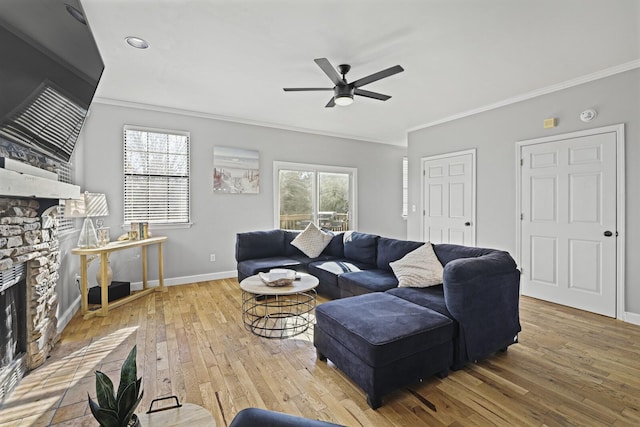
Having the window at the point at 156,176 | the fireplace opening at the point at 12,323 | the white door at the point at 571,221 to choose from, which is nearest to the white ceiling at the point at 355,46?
the window at the point at 156,176

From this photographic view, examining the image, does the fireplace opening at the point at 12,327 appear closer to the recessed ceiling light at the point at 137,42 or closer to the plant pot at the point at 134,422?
the plant pot at the point at 134,422

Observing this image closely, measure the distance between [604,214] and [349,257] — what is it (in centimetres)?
288

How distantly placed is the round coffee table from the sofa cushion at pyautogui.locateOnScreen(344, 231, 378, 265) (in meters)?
0.84

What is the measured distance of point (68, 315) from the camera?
3105 millimetres

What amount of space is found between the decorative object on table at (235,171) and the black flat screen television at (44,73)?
2533 millimetres

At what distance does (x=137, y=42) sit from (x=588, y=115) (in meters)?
Answer: 4.63

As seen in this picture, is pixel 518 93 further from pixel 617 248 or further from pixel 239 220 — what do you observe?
pixel 239 220

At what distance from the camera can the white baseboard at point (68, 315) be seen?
113 inches

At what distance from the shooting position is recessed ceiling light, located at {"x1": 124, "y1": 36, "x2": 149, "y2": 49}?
253 centimetres

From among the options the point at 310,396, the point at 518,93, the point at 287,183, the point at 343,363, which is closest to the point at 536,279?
the point at 518,93

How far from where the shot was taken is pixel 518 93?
12.5 ft

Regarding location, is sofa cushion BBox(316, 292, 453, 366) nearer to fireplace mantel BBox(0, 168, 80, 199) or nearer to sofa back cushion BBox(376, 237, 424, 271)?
sofa back cushion BBox(376, 237, 424, 271)

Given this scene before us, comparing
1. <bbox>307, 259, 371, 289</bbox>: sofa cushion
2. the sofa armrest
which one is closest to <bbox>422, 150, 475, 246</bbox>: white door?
<bbox>307, 259, 371, 289</bbox>: sofa cushion

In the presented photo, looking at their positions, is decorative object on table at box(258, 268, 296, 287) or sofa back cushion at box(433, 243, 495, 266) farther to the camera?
decorative object on table at box(258, 268, 296, 287)
